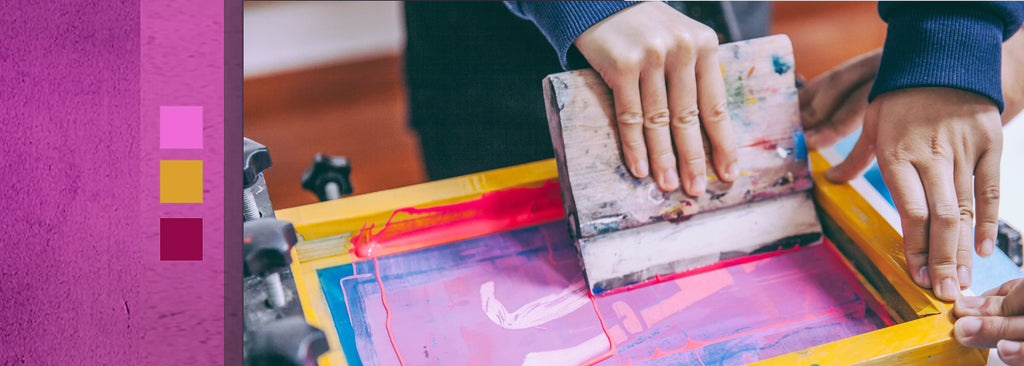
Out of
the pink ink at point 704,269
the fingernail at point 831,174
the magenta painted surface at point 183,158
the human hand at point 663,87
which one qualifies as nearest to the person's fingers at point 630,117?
the human hand at point 663,87

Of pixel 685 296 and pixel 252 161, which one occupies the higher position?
pixel 252 161

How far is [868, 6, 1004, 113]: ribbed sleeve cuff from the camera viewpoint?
24.1 inches

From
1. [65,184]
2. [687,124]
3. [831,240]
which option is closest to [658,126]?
[687,124]

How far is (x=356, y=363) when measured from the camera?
0.53m

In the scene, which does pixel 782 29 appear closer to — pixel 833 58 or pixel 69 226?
pixel 833 58

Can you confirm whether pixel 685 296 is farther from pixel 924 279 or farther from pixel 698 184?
pixel 924 279

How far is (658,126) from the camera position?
60 cm

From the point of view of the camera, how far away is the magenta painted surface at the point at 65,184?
18.1 inches

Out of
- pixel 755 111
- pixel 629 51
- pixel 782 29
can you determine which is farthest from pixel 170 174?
pixel 782 29

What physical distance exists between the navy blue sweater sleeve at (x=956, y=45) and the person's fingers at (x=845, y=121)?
0.44 ft

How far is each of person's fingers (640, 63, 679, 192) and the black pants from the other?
8 centimetres

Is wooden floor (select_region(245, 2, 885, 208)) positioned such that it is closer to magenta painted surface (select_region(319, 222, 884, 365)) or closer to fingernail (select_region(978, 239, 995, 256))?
magenta painted surface (select_region(319, 222, 884, 365))

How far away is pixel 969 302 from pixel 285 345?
57cm

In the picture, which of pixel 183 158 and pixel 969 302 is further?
pixel 969 302
